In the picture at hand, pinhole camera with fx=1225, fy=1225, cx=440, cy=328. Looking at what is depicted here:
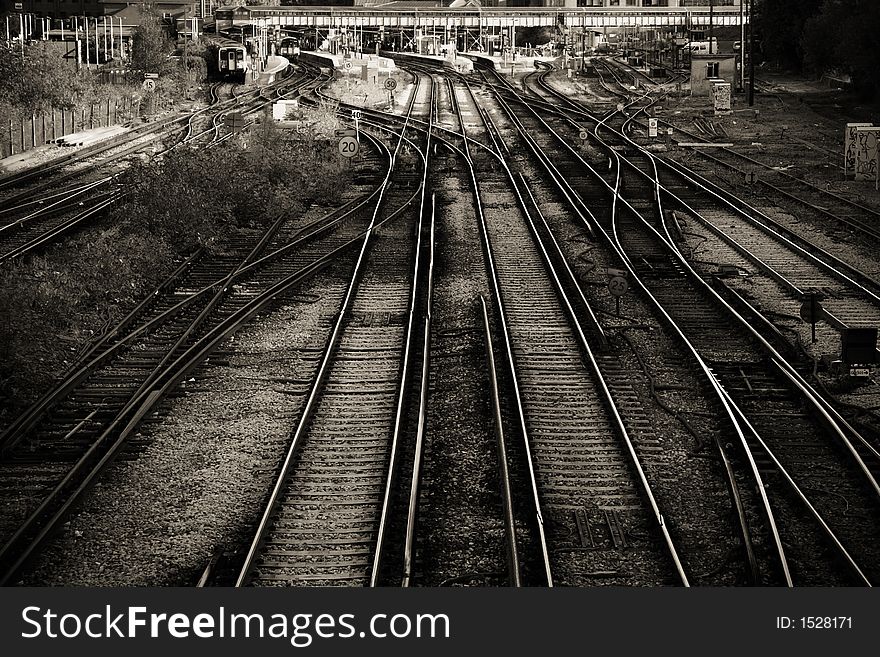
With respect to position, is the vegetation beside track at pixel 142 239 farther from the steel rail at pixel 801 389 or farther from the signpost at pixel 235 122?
the steel rail at pixel 801 389

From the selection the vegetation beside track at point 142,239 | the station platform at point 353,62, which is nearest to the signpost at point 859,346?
the vegetation beside track at point 142,239

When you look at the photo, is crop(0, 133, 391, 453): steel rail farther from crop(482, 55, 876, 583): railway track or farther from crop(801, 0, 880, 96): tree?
crop(801, 0, 880, 96): tree

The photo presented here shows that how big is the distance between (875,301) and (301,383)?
865cm

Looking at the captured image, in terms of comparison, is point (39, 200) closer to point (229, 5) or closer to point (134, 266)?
point (134, 266)

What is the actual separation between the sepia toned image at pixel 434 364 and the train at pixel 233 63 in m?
28.4

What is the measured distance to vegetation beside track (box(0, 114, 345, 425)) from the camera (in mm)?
14516

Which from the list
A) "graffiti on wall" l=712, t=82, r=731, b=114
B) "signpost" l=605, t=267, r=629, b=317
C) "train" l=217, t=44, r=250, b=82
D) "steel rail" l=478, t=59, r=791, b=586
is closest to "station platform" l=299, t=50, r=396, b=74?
"train" l=217, t=44, r=250, b=82

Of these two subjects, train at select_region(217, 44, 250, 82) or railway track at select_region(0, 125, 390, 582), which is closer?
railway track at select_region(0, 125, 390, 582)

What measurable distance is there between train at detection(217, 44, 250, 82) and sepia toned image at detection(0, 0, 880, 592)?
28368 mm

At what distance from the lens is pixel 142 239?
65.1ft

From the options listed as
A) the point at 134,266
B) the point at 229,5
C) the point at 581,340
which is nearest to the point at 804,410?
the point at 581,340

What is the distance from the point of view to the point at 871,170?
30.2 metres

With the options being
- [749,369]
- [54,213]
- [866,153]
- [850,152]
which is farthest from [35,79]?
[749,369]

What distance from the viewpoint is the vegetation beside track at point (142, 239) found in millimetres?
14516
